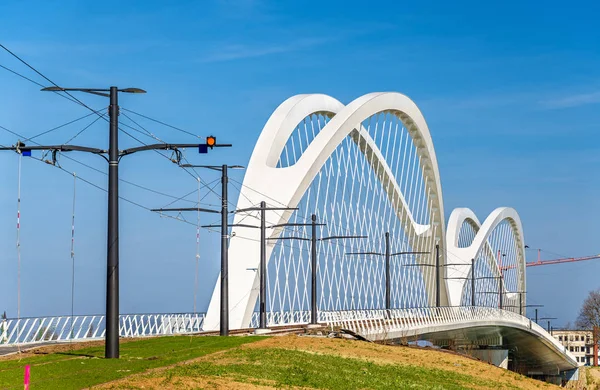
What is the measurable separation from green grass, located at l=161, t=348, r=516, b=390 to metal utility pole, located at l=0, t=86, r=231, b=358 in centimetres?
276

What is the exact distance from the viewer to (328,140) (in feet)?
180

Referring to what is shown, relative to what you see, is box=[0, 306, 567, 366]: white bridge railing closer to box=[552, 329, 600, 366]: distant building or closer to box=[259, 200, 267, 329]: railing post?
box=[259, 200, 267, 329]: railing post

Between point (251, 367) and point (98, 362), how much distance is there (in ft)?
11.8

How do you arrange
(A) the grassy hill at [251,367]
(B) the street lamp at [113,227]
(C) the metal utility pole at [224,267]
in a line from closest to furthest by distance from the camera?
(A) the grassy hill at [251,367] < (B) the street lamp at [113,227] < (C) the metal utility pole at [224,267]

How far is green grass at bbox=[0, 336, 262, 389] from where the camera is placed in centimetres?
2061

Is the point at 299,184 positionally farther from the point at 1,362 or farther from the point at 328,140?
the point at 1,362

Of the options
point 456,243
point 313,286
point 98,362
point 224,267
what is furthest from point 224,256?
point 456,243

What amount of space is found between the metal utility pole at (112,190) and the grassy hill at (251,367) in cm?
79

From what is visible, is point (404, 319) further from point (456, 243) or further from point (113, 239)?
point (456, 243)

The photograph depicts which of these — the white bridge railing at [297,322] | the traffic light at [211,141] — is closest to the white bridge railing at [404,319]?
the white bridge railing at [297,322]

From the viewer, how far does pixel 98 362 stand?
80.4 ft

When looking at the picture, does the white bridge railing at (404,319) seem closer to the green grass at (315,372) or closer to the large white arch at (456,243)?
the large white arch at (456,243)

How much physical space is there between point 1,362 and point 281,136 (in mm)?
30703

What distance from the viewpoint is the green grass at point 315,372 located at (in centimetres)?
2230
